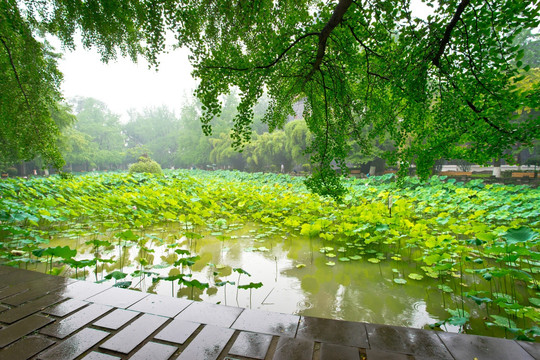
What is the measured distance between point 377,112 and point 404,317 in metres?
1.99

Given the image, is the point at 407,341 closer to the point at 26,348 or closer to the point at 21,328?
the point at 26,348

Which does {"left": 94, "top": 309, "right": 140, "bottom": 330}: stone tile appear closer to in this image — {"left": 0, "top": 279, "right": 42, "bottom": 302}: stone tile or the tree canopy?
{"left": 0, "top": 279, "right": 42, "bottom": 302}: stone tile

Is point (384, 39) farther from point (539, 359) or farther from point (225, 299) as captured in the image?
point (225, 299)

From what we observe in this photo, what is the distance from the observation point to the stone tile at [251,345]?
117cm

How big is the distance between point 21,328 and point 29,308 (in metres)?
0.20

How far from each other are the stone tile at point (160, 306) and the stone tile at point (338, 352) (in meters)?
0.82

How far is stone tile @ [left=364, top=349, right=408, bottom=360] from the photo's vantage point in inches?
44.7

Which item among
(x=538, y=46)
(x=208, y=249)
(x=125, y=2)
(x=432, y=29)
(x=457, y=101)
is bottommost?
(x=208, y=249)

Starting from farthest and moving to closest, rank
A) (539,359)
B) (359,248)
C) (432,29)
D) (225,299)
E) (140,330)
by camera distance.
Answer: (359,248)
(225,299)
(432,29)
(140,330)
(539,359)

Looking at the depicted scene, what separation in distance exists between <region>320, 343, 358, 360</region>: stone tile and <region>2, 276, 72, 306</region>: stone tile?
5.71 ft

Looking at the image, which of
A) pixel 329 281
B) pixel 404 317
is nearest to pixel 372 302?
pixel 404 317

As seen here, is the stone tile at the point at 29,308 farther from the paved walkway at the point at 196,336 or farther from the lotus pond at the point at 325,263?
the lotus pond at the point at 325,263

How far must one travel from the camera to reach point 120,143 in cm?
3572

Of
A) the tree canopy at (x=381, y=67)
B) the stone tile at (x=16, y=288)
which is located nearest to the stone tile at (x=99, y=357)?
the stone tile at (x=16, y=288)
